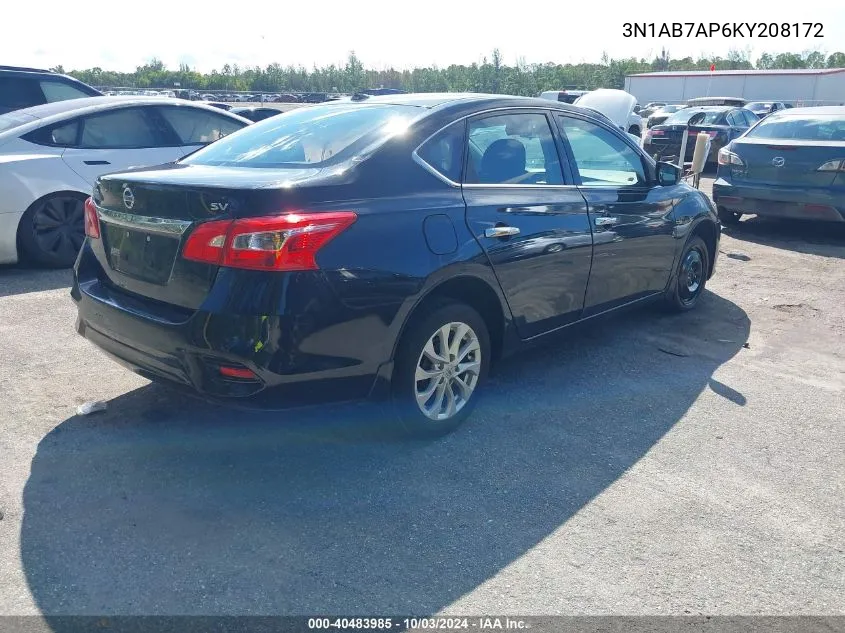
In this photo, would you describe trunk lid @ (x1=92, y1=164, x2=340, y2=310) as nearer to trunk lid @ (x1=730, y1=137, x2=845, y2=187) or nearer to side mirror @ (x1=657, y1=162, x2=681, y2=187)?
side mirror @ (x1=657, y1=162, x2=681, y2=187)

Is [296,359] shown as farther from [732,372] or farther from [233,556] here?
[732,372]

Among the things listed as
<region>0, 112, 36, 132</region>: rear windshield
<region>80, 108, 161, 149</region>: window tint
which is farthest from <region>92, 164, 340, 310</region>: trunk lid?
<region>0, 112, 36, 132</region>: rear windshield

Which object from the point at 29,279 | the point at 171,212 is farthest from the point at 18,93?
the point at 171,212

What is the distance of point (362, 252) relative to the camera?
307cm

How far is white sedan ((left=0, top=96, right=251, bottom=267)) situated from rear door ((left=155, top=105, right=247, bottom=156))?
1 centimetres

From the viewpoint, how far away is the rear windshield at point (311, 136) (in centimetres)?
354

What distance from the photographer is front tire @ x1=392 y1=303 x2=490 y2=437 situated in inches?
134

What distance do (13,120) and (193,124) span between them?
162 centimetres

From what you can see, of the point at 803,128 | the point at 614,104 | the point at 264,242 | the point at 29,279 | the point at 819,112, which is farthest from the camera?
the point at 614,104

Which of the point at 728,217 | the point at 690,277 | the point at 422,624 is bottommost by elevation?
the point at 422,624

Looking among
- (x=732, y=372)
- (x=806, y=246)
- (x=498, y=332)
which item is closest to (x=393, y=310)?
(x=498, y=332)

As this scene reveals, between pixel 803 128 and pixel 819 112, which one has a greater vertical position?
pixel 819 112

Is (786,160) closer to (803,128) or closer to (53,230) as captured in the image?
(803,128)

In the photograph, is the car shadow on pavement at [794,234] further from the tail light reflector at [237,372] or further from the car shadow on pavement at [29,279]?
the car shadow on pavement at [29,279]
